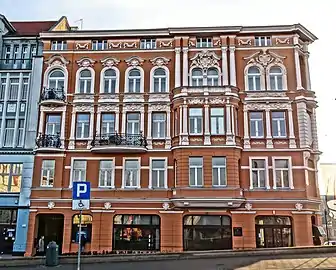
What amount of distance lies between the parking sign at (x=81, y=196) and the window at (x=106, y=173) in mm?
14931

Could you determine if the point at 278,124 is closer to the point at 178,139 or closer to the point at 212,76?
the point at 212,76

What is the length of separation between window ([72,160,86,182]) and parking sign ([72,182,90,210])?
610 inches

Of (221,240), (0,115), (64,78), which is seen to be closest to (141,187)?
(221,240)

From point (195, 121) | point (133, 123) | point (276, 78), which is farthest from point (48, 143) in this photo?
point (276, 78)

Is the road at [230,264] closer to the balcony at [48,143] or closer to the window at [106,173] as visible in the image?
the window at [106,173]

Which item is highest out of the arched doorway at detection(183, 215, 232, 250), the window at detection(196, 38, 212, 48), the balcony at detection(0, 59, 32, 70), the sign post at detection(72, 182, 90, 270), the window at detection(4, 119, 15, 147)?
the window at detection(196, 38, 212, 48)

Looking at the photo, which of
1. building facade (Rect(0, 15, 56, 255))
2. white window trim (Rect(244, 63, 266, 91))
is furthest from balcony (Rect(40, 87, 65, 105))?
white window trim (Rect(244, 63, 266, 91))

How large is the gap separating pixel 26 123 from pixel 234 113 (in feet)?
50.6

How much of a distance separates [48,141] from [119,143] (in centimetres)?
527

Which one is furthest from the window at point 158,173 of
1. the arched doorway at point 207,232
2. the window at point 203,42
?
the window at point 203,42

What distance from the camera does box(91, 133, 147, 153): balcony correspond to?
2741 centimetres

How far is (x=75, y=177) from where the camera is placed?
1102 inches

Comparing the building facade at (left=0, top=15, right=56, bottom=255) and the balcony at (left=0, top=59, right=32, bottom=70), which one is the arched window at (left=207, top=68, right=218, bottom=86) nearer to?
the building facade at (left=0, top=15, right=56, bottom=255)

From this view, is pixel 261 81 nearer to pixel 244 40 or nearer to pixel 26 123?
pixel 244 40
